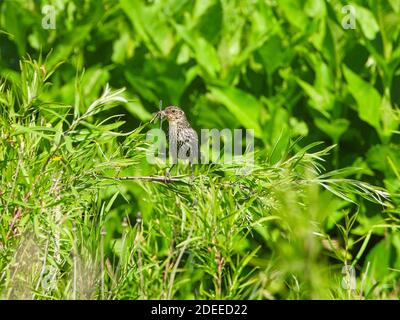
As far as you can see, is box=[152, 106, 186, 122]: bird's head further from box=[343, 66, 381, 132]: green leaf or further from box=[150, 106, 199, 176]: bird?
box=[343, 66, 381, 132]: green leaf

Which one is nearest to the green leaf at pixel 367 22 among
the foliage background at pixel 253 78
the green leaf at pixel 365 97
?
the foliage background at pixel 253 78

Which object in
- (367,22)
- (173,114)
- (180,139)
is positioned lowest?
(180,139)

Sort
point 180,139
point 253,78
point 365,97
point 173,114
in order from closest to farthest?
1. point 180,139
2. point 173,114
3. point 365,97
4. point 253,78

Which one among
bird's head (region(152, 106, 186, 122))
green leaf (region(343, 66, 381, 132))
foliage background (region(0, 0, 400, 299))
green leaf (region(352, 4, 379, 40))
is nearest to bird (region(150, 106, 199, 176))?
bird's head (region(152, 106, 186, 122))

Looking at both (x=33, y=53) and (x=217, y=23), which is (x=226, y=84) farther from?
(x=33, y=53)

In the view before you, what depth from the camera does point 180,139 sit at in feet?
9.34

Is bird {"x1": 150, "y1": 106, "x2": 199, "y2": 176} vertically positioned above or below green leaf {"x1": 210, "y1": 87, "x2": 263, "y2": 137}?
below

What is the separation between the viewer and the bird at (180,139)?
276 cm

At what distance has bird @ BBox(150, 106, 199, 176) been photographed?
2757 mm

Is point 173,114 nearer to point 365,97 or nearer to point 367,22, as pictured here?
point 365,97

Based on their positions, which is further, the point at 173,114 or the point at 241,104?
the point at 241,104

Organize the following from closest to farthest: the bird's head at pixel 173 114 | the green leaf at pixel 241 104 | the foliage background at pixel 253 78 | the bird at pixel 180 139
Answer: the bird at pixel 180 139 < the bird's head at pixel 173 114 < the foliage background at pixel 253 78 < the green leaf at pixel 241 104

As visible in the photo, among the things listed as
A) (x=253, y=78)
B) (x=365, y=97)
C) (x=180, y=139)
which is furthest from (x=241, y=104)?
(x=180, y=139)

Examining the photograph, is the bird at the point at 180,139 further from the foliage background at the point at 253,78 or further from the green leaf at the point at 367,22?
the green leaf at the point at 367,22
